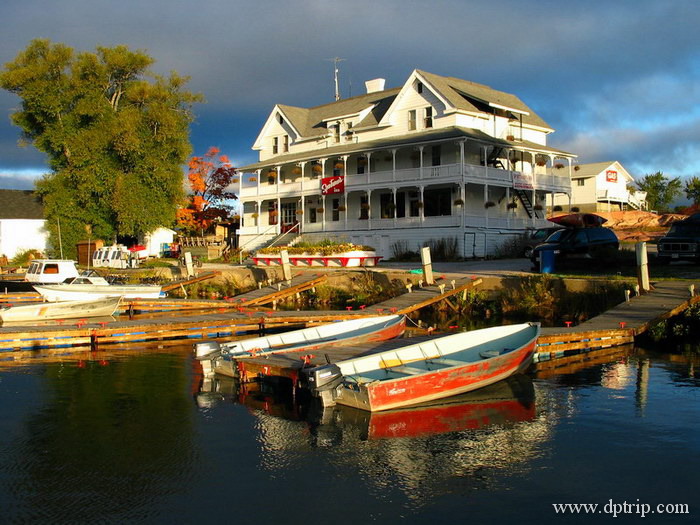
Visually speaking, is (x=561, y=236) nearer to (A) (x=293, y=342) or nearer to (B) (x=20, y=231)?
(A) (x=293, y=342)

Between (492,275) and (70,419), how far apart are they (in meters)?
19.0

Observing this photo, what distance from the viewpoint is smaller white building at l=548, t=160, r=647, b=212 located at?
68750 millimetres

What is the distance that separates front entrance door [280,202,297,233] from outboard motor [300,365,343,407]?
1560 inches

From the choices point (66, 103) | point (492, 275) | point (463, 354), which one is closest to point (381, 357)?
point (463, 354)

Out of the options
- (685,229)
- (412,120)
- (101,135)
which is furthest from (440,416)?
(101,135)

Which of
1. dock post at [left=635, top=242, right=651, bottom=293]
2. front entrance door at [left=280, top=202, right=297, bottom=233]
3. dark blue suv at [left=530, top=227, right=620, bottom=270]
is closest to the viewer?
dock post at [left=635, top=242, right=651, bottom=293]

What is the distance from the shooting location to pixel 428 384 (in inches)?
512

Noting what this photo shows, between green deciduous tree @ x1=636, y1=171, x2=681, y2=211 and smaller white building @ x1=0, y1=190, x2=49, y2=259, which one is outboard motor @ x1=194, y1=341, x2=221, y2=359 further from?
green deciduous tree @ x1=636, y1=171, x2=681, y2=211

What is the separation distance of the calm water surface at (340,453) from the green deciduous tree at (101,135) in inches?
1615

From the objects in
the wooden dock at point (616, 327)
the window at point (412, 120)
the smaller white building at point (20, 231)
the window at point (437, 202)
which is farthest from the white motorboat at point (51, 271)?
the smaller white building at point (20, 231)

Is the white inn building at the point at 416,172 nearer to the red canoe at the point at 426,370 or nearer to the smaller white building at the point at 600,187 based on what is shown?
the smaller white building at the point at 600,187

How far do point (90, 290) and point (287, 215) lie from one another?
975 inches

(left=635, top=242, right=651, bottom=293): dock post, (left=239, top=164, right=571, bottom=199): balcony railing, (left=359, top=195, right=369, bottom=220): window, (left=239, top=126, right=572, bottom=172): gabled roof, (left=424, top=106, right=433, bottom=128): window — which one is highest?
(left=424, top=106, right=433, bottom=128): window

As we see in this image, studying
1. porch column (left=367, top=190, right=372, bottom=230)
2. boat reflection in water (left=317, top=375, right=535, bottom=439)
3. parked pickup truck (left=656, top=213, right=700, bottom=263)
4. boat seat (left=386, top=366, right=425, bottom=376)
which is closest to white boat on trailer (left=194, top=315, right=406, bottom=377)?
boat seat (left=386, top=366, right=425, bottom=376)
